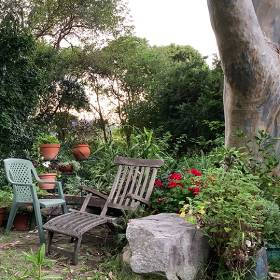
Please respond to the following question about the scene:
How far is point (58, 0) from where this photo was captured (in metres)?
11.0

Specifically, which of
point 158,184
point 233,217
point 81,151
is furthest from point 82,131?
point 233,217

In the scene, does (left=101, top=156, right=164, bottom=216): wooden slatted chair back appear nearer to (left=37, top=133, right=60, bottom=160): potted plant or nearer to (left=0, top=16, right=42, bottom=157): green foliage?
(left=37, top=133, right=60, bottom=160): potted plant

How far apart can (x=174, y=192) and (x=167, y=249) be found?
1.20 m

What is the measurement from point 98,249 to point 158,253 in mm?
1442

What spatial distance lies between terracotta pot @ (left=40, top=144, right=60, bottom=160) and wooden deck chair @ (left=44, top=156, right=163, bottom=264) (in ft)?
10.8

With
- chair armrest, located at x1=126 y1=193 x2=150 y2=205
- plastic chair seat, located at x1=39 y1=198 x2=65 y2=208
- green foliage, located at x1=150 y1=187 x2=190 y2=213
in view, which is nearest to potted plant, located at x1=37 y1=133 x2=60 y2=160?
plastic chair seat, located at x1=39 y1=198 x2=65 y2=208

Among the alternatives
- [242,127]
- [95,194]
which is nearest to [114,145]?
[95,194]

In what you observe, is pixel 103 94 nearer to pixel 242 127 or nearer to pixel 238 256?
pixel 242 127

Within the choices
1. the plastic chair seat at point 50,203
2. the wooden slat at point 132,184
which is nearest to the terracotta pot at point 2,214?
the plastic chair seat at point 50,203

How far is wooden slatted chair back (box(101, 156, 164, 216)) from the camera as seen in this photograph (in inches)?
182

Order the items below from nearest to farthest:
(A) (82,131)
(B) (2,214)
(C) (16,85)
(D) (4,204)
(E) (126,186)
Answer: (E) (126,186)
(B) (2,214)
(D) (4,204)
(C) (16,85)
(A) (82,131)

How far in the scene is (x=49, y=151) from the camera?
26.4ft

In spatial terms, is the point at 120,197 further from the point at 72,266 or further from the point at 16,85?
the point at 16,85

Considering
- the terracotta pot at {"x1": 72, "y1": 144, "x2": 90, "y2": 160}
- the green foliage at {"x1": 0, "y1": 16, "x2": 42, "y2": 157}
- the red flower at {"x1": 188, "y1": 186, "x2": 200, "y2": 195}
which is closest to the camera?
the red flower at {"x1": 188, "y1": 186, "x2": 200, "y2": 195}
